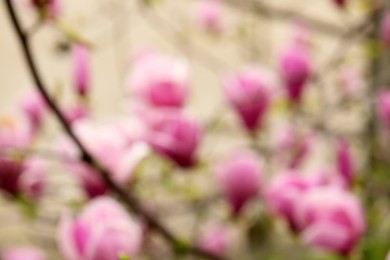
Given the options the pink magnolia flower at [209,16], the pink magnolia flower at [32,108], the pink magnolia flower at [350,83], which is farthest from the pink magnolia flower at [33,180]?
the pink magnolia flower at [209,16]

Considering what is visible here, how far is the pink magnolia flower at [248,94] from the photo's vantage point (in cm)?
59

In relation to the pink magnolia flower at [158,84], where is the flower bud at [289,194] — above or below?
below

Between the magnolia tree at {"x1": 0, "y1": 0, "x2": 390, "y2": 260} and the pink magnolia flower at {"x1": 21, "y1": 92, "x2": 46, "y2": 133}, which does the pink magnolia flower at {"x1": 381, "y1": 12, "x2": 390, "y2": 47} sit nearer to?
the magnolia tree at {"x1": 0, "y1": 0, "x2": 390, "y2": 260}

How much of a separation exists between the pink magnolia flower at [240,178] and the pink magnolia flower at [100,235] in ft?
0.55

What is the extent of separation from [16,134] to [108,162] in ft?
0.46

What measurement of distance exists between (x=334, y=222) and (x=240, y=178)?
0.13 meters

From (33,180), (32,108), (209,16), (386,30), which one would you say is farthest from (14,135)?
(209,16)

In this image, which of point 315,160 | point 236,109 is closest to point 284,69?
point 236,109

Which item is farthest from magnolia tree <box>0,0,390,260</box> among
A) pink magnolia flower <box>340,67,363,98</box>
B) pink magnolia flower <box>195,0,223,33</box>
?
pink magnolia flower <box>195,0,223,33</box>

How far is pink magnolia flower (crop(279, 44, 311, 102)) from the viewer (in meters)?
0.64

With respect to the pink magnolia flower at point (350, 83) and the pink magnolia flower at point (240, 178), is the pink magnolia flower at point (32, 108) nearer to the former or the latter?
the pink magnolia flower at point (240, 178)

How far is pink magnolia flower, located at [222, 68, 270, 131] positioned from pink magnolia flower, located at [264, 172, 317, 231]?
123mm

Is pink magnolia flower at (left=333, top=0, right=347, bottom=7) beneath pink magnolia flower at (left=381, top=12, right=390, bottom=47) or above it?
above

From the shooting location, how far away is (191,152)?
1.69 ft
